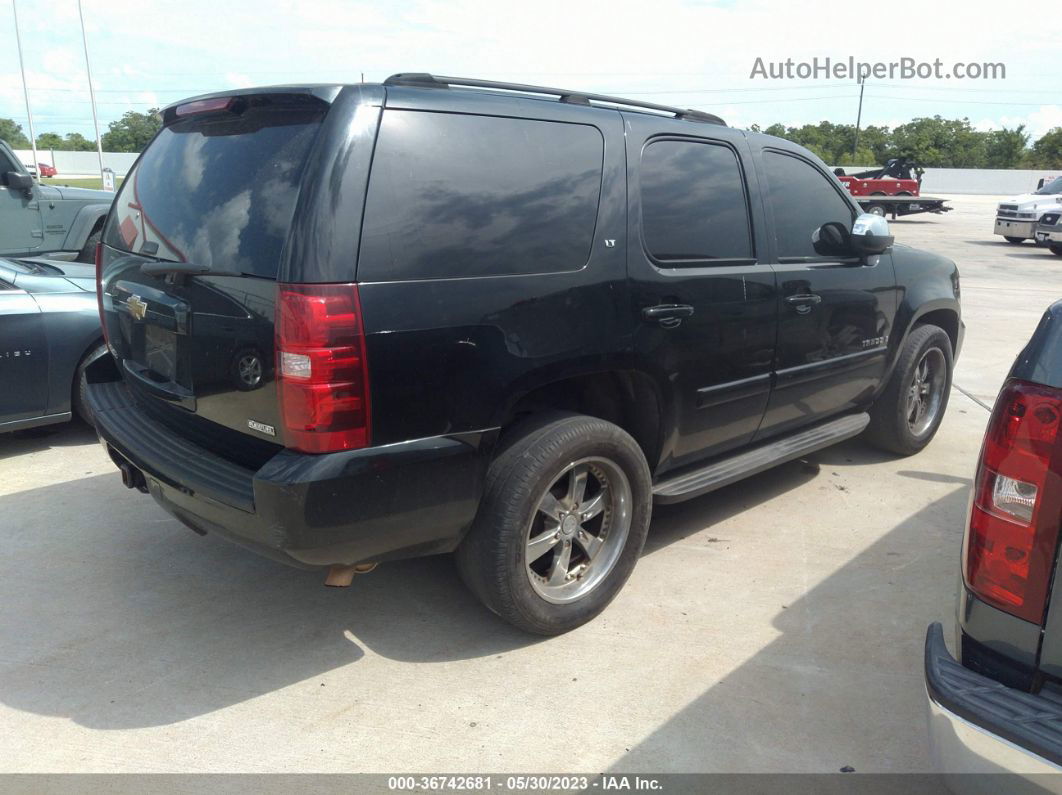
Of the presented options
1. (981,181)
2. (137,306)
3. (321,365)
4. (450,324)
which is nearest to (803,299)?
(450,324)

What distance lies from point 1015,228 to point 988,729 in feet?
74.9

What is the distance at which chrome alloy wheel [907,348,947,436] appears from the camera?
5461 millimetres

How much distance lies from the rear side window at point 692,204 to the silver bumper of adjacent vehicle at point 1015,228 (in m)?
19.9

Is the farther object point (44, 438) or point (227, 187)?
point (44, 438)

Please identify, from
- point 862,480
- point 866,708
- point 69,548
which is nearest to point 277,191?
point 69,548

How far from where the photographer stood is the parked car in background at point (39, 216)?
9195mm

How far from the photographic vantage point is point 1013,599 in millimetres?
1929

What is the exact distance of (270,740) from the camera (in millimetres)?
2736

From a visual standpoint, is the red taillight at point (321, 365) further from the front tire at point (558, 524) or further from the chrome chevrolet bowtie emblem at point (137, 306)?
the chrome chevrolet bowtie emblem at point (137, 306)

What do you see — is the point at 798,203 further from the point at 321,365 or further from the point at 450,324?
the point at 321,365

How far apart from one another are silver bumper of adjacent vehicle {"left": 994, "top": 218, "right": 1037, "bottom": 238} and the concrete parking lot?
63.1 ft

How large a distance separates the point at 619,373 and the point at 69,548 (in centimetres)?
274

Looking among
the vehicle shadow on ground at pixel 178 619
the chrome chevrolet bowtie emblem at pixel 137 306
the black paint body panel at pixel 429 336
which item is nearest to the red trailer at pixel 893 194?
the black paint body panel at pixel 429 336

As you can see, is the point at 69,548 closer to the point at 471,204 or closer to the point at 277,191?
the point at 277,191
